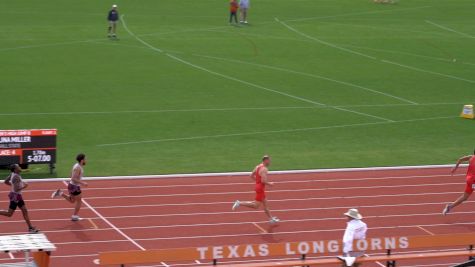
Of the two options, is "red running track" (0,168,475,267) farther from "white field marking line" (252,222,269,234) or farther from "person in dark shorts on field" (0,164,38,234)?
"person in dark shorts on field" (0,164,38,234)

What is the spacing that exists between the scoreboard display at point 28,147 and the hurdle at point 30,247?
28.1 ft

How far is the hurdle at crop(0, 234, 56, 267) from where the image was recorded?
49.3 ft

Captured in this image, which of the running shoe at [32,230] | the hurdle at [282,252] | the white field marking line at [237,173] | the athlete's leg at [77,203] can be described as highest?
the white field marking line at [237,173]

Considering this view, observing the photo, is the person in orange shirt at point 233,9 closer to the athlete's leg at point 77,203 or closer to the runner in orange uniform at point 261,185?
the runner in orange uniform at point 261,185

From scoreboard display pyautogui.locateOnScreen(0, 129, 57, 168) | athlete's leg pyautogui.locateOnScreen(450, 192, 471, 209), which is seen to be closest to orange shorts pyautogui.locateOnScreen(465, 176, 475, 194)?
athlete's leg pyautogui.locateOnScreen(450, 192, 471, 209)

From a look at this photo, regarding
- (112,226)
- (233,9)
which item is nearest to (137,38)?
(233,9)

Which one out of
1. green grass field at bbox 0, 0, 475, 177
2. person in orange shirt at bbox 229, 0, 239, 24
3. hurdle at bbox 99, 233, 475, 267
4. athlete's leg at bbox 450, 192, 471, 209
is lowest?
hurdle at bbox 99, 233, 475, 267

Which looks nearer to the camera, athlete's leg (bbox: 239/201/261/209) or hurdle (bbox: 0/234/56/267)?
hurdle (bbox: 0/234/56/267)

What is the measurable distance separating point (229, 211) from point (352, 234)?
238 inches

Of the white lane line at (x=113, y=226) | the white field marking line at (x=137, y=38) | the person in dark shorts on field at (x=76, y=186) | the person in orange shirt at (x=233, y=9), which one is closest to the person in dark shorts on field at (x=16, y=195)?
the person in dark shorts on field at (x=76, y=186)

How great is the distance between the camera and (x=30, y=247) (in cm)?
1508

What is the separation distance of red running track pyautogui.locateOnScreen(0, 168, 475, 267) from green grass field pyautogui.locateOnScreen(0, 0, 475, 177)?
1.44 m

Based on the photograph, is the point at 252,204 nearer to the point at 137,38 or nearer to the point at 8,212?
the point at 8,212

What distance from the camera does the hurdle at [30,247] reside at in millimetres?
15023
